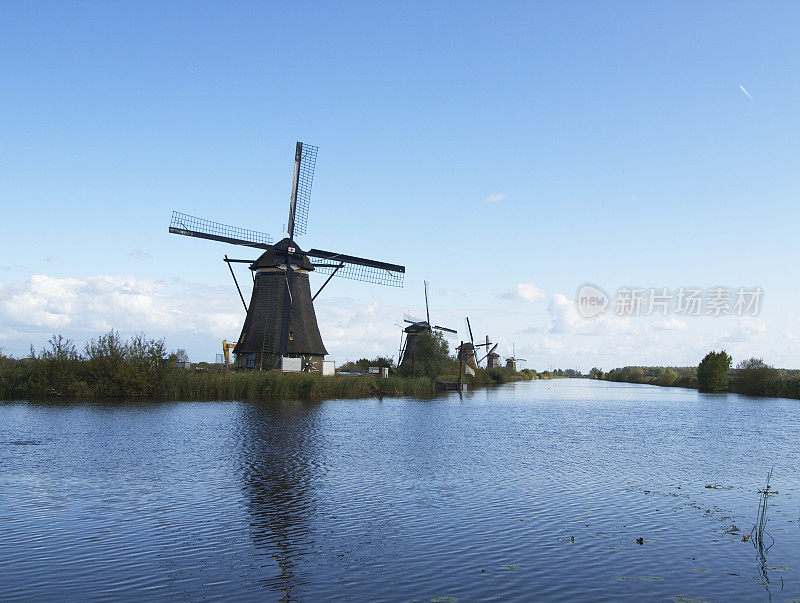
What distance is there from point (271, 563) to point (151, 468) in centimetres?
769

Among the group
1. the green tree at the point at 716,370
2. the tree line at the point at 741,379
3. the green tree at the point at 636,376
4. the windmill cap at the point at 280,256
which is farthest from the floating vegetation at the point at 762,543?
the green tree at the point at 636,376

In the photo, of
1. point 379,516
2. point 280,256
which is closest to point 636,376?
point 280,256

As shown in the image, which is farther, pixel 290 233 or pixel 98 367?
pixel 290 233

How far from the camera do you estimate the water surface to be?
25.3 feet

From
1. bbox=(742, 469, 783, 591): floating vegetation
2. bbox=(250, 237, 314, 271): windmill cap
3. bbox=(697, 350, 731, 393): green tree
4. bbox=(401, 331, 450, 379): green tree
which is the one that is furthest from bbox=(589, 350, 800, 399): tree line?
bbox=(742, 469, 783, 591): floating vegetation

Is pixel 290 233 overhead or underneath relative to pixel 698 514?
overhead

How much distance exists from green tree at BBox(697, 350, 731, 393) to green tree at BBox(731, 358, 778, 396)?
5.63 metres

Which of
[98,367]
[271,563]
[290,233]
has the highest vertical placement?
[290,233]

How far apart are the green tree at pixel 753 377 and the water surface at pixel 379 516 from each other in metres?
48.2

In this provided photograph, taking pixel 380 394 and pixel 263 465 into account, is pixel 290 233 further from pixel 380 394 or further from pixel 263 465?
pixel 263 465

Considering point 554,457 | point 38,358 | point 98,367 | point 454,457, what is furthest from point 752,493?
point 38,358

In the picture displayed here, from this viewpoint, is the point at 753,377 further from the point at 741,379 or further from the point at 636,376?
the point at 636,376

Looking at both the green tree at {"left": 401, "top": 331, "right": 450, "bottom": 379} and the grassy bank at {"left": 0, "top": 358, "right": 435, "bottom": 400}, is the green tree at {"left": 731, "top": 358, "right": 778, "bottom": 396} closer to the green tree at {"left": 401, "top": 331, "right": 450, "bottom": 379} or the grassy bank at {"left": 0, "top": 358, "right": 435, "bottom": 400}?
the green tree at {"left": 401, "top": 331, "right": 450, "bottom": 379}

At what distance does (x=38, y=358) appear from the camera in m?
35.9
